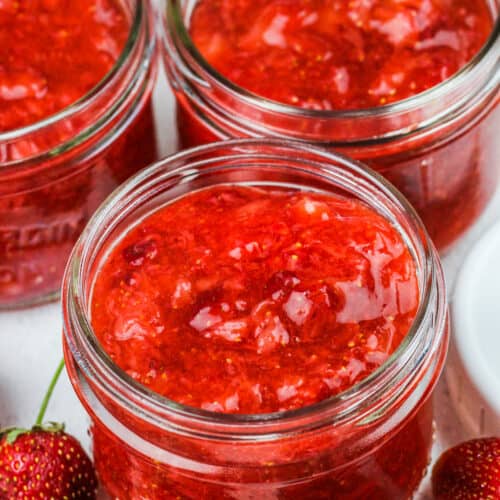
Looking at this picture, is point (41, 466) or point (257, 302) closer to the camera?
point (257, 302)

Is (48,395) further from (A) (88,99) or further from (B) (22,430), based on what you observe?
(A) (88,99)

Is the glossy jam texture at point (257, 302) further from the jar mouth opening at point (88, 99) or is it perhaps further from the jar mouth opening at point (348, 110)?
the jar mouth opening at point (88, 99)

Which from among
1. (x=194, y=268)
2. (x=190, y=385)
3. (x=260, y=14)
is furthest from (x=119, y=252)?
(x=260, y=14)

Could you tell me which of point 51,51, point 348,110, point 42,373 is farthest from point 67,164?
point 348,110

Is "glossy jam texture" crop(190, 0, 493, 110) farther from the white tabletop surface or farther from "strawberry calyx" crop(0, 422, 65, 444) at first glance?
"strawberry calyx" crop(0, 422, 65, 444)

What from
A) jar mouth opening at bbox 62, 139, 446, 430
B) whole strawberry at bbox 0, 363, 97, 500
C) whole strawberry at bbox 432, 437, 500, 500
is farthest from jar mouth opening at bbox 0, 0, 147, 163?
whole strawberry at bbox 432, 437, 500, 500
